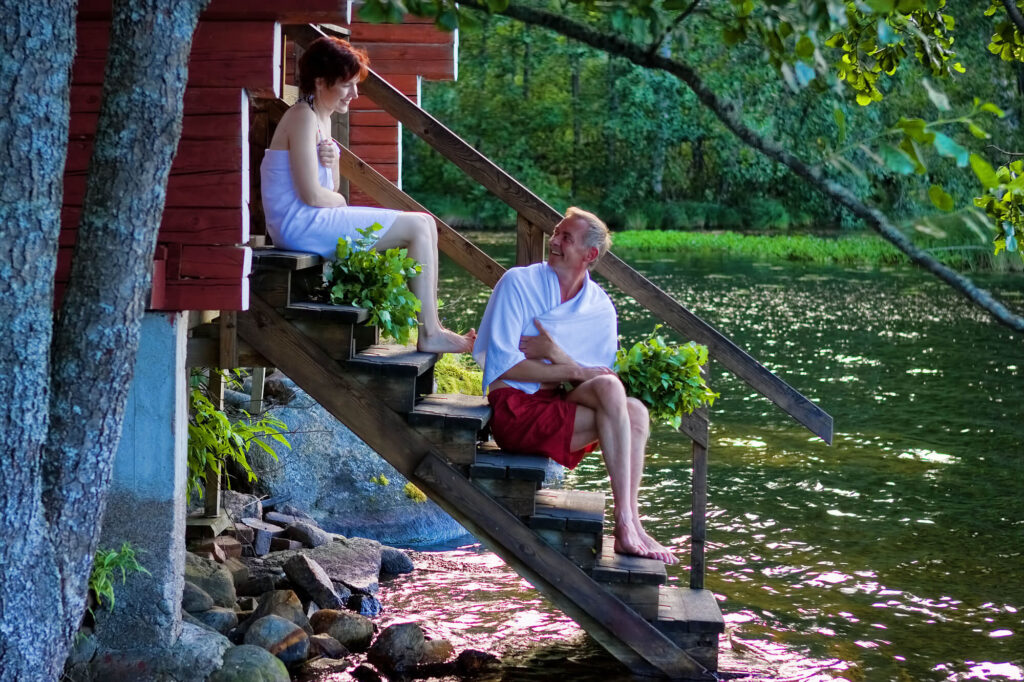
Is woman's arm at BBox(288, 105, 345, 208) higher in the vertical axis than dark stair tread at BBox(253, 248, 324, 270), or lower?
higher

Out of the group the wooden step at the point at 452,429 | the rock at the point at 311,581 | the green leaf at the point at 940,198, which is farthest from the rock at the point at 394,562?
the green leaf at the point at 940,198

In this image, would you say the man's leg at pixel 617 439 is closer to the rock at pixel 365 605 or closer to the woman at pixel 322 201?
the woman at pixel 322 201

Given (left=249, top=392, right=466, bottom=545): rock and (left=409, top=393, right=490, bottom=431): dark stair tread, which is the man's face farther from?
(left=249, top=392, right=466, bottom=545): rock

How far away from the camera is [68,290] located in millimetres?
3555

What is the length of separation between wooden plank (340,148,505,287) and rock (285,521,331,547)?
6.20ft

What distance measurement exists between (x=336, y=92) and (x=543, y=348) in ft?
5.01

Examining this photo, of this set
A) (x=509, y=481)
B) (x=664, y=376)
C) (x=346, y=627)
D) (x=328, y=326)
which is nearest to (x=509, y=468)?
(x=509, y=481)

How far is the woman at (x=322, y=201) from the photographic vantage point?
5.66 meters

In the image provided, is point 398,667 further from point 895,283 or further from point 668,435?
point 895,283

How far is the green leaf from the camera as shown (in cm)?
205

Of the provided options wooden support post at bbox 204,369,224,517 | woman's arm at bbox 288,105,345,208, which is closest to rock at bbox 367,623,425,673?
wooden support post at bbox 204,369,224,517

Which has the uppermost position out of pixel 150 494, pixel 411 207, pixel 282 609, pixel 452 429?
pixel 411 207

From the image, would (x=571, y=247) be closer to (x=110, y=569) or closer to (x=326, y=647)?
(x=326, y=647)

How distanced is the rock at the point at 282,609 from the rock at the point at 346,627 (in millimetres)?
114
